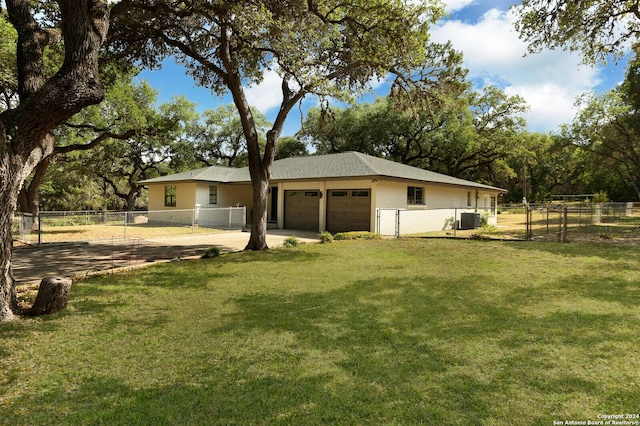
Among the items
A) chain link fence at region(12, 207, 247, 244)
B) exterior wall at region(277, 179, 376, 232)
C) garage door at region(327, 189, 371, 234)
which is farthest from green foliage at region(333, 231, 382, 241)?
chain link fence at region(12, 207, 247, 244)

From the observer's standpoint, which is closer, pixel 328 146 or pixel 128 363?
pixel 128 363

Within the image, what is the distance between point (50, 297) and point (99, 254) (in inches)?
254

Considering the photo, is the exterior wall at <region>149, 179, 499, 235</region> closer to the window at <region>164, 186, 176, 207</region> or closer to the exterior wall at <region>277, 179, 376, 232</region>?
the exterior wall at <region>277, 179, 376, 232</region>

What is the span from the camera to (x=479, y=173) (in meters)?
40.5

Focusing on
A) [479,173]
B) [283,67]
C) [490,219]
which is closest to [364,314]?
[283,67]

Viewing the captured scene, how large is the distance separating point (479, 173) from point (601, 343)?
39.9 metres

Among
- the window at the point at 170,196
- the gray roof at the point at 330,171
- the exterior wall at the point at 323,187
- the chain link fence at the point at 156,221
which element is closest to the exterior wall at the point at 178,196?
the window at the point at 170,196

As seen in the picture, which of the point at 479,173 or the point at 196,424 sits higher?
the point at 479,173

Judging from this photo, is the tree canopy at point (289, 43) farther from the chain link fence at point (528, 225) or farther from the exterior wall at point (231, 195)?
the exterior wall at point (231, 195)

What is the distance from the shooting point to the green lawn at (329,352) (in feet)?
9.50

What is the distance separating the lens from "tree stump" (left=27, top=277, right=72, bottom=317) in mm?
5184

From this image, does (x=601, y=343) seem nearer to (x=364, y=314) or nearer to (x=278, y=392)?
(x=364, y=314)

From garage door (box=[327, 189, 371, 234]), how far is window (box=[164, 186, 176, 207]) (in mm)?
12346

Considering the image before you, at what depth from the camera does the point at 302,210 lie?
65.2ft
